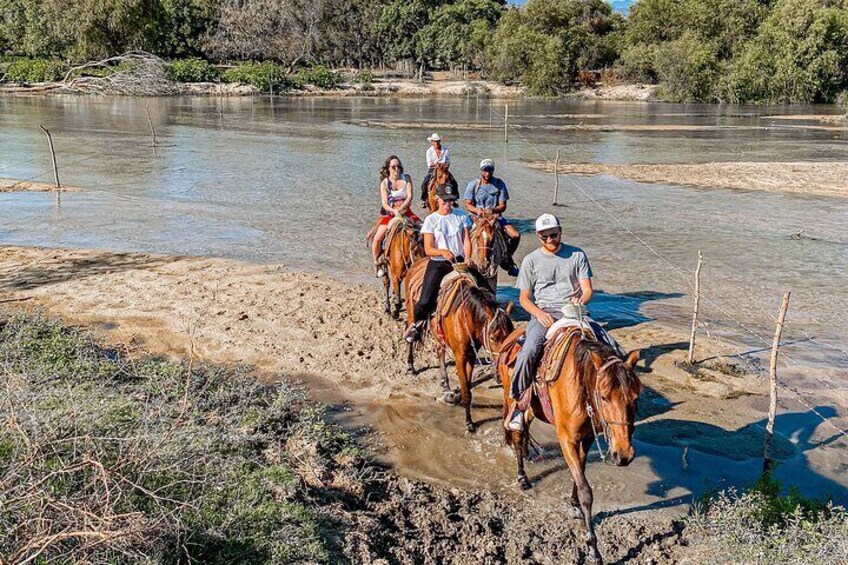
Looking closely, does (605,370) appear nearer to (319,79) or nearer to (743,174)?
(743,174)

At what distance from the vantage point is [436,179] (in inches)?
554

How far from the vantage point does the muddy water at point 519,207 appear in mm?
13062

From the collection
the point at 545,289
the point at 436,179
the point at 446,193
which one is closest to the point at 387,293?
the point at 436,179

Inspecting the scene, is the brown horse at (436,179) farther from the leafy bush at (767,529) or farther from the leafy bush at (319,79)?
the leafy bush at (319,79)

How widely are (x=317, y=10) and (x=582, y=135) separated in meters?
74.4

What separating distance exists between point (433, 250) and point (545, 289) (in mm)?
2518

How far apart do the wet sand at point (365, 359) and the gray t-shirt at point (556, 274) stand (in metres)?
1.96

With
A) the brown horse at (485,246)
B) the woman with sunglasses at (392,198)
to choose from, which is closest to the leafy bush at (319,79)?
the woman with sunglasses at (392,198)

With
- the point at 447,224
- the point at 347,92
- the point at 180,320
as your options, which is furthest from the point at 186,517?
the point at 347,92

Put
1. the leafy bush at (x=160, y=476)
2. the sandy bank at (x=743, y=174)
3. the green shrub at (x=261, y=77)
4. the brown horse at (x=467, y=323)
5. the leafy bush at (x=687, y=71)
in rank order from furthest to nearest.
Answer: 1. the green shrub at (x=261, y=77)
2. the leafy bush at (x=687, y=71)
3. the sandy bank at (x=743, y=174)
4. the brown horse at (x=467, y=323)
5. the leafy bush at (x=160, y=476)

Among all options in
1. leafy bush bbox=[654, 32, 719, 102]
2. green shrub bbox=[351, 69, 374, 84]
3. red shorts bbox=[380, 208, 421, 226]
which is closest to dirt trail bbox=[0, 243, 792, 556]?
red shorts bbox=[380, 208, 421, 226]

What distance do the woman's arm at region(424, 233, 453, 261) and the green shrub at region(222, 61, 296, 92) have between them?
268ft

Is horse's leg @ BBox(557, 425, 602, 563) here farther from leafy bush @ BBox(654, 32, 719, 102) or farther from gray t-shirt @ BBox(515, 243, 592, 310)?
leafy bush @ BBox(654, 32, 719, 102)

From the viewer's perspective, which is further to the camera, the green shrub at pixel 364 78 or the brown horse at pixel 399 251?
the green shrub at pixel 364 78
